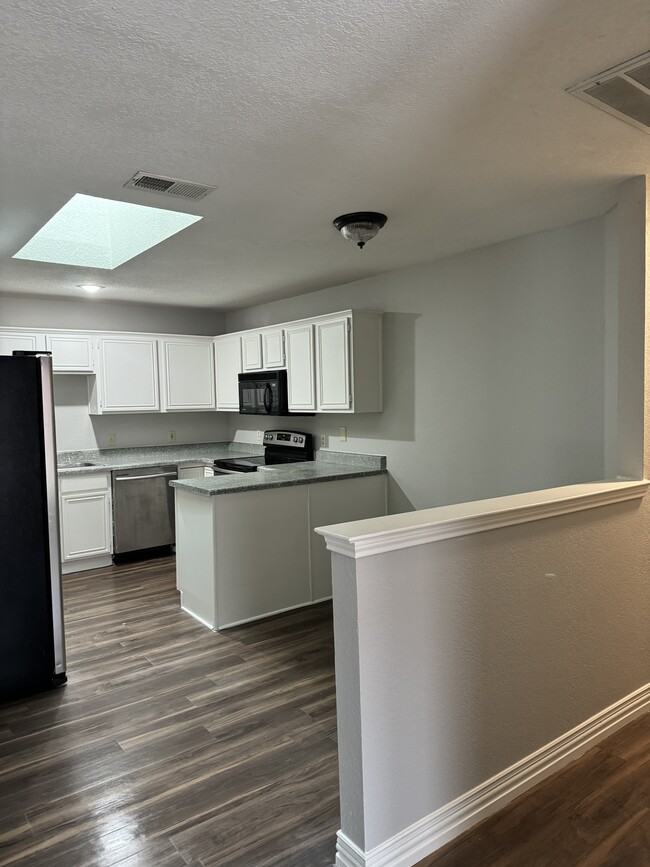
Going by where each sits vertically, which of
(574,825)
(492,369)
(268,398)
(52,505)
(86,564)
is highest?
(492,369)

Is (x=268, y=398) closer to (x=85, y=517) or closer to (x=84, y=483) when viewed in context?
(x=84, y=483)

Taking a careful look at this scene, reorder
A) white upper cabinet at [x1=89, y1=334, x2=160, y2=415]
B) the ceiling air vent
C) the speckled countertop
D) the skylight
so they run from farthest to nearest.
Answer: white upper cabinet at [x1=89, y1=334, x2=160, y2=415] < the speckled countertop < the skylight < the ceiling air vent

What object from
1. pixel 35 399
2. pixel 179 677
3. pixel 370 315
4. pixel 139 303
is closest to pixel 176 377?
pixel 139 303

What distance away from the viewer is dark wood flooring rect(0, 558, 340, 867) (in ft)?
6.70

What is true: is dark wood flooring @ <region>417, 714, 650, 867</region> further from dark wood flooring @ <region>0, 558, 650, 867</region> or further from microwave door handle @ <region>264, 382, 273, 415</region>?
microwave door handle @ <region>264, 382, 273, 415</region>

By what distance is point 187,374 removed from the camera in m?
6.20

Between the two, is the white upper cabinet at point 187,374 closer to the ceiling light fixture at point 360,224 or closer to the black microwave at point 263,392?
the black microwave at point 263,392

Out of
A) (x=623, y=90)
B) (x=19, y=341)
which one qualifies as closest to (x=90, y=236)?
(x=19, y=341)

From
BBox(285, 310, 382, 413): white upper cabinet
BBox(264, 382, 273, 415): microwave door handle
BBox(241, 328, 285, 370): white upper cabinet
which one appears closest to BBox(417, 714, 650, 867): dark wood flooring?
BBox(285, 310, 382, 413): white upper cabinet

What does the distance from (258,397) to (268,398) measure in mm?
190

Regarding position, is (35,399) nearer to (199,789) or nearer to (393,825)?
(199,789)

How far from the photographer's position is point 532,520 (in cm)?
229

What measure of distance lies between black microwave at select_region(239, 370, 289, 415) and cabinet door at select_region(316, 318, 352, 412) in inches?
21.7

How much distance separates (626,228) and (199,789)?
3.03 meters
